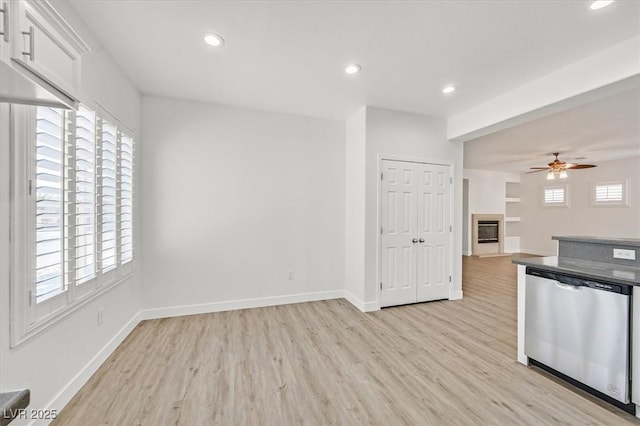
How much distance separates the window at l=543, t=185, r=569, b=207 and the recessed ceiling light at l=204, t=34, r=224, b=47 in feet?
32.4

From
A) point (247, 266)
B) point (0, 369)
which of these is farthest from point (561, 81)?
point (0, 369)

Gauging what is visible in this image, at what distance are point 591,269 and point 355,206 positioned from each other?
247 centimetres

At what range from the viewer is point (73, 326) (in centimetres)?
190

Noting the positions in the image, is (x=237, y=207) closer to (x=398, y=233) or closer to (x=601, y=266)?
(x=398, y=233)

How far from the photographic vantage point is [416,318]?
333cm

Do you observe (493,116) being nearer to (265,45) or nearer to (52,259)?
(265,45)

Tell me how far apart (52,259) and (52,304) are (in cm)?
29

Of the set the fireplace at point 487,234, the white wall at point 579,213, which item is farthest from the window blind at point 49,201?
the white wall at point 579,213

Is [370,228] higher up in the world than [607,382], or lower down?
higher up

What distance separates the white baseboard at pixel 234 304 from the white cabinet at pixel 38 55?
283 cm

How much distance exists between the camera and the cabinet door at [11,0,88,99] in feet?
3.05

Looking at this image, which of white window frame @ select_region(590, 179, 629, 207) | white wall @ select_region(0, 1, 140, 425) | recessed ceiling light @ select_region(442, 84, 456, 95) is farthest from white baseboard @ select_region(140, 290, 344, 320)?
white window frame @ select_region(590, 179, 629, 207)

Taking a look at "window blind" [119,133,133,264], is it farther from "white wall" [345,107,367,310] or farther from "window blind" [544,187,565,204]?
"window blind" [544,187,565,204]

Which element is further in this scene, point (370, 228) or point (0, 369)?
point (370, 228)
